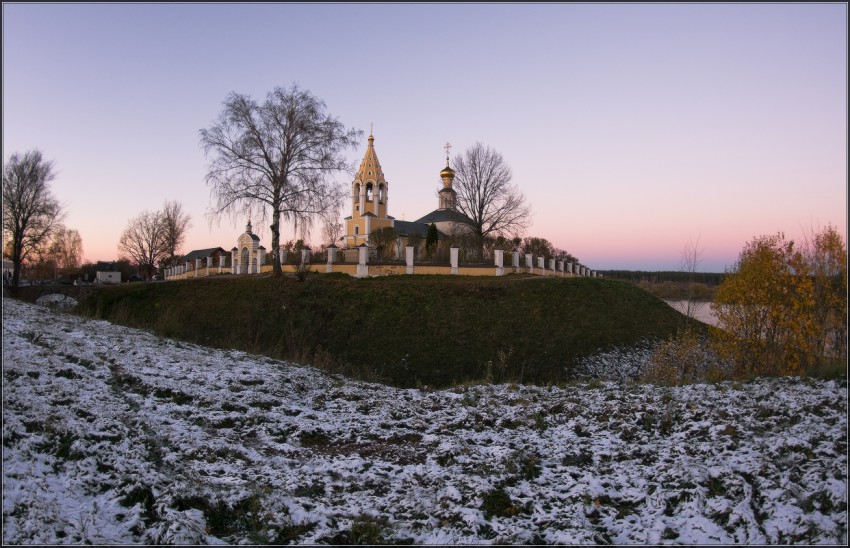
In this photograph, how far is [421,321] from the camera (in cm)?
1831

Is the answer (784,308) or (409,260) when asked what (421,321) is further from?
(784,308)

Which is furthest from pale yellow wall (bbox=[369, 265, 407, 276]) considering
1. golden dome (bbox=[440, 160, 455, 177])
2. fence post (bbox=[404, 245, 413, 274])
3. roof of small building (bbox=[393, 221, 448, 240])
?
golden dome (bbox=[440, 160, 455, 177])

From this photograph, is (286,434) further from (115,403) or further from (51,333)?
(51,333)

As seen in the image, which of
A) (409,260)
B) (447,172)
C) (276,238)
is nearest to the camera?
(276,238)

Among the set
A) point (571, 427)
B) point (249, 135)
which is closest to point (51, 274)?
point (249, 135)

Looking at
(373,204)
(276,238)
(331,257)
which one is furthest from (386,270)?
(373,204)

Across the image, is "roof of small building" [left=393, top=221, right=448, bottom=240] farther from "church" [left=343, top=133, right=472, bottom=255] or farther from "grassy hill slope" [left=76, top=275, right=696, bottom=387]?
"grassy hill slope" [left=76, top=275, right=696, bottom=387]

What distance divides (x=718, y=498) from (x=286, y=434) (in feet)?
15.5

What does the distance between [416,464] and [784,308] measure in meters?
7.16

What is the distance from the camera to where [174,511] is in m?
3.98

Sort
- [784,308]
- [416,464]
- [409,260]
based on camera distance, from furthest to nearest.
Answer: [409,260] → [784,308] → [416,464]

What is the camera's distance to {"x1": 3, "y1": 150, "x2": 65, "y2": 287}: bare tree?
30.3 m

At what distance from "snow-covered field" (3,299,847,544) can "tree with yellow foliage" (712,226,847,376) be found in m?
1.88

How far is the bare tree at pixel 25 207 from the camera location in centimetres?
3031
